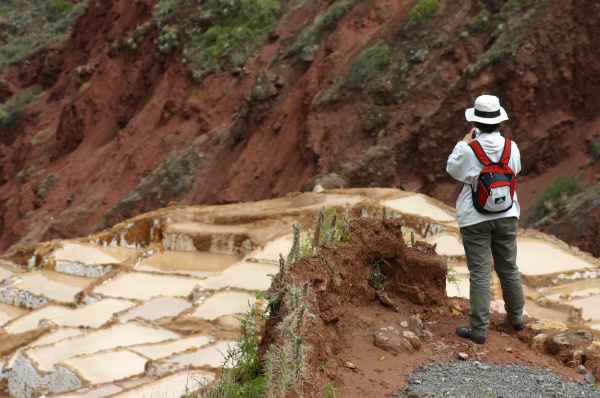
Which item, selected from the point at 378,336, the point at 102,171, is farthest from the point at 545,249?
the point at 102,171

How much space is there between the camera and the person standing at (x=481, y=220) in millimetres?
6883

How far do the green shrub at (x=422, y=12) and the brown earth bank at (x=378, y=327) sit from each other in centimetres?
1880

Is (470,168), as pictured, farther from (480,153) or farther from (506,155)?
(506,155)

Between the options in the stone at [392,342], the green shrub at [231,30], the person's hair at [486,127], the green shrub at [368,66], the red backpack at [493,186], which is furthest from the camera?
the green shrub at [231,30]

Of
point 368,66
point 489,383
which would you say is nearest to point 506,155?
point 489,383

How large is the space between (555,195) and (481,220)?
13697 mm

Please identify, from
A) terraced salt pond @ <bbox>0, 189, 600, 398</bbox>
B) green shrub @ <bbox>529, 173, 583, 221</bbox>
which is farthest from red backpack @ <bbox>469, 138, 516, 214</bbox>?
green shrub @ <bbox>529, 173, 583, 221</bbox>

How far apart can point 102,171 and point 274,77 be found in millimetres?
7953

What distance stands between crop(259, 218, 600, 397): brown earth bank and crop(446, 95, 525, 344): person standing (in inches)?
12.2

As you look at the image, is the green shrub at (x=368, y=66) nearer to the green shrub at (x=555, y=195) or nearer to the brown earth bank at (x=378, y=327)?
the green shrub at (x=555, y=195)

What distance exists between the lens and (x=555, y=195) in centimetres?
1998

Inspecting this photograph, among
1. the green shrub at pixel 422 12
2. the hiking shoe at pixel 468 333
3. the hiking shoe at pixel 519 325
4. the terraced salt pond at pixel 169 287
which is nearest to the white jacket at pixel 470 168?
the hiking shoe at pixel 468 333

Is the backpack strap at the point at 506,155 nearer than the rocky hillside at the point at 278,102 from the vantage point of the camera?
Yes

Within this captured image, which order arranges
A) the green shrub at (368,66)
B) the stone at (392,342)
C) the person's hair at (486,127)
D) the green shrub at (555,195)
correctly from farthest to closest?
the green shrub at (368,66) → the green shrub at (555,195) → the person's hair at (486,127) → the stone at (392,342)
